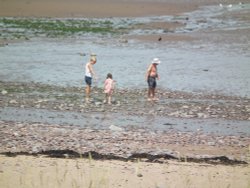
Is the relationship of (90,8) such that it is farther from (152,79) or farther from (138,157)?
(138,157)

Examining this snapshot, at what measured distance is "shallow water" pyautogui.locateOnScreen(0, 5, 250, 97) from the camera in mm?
23672

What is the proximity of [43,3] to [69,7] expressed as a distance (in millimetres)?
4009

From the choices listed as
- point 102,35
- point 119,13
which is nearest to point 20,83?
point 102,35

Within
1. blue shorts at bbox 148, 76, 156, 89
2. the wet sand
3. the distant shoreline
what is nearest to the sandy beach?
the wet sand

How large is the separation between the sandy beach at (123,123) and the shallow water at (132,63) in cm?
7

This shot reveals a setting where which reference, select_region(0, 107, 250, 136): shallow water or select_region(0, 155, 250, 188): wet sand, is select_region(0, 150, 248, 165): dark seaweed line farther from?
select_region(0, 107, 250, 136): shallow water

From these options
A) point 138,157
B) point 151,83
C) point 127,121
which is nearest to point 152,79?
point 151,83

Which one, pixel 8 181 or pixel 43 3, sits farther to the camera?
pixel 43 3

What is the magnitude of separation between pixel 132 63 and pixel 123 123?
12863 millimetres

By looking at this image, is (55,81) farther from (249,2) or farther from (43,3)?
(249,2)

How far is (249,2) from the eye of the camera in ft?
231

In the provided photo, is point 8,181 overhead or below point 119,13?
below

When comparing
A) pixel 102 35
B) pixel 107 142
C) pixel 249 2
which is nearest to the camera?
pixel 107 142

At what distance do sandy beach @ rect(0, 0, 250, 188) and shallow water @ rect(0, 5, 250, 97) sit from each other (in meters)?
0.07
